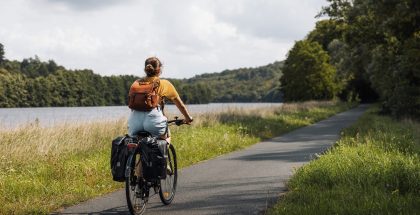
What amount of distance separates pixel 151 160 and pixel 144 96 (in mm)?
839

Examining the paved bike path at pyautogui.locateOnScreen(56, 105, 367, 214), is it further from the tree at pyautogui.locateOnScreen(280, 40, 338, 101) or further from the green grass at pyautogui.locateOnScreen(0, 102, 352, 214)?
the tree at pyautogui.locateOnScreen(280, 40, 338, 101)

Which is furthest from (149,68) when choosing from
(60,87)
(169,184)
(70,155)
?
(60,87)

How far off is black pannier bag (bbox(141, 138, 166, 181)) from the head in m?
0.93

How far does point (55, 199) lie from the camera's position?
721 cm

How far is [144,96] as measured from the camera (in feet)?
19.7

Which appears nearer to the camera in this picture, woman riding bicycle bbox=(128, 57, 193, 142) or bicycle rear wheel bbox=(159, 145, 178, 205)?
woman riding bicycle bbox=(128, 57, 193, 142)

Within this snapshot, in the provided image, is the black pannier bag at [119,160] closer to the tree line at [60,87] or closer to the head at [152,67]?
the head at [152,67]

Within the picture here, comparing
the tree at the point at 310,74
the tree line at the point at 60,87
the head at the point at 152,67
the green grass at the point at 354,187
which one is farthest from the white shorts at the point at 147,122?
the tree at the point at 310,74

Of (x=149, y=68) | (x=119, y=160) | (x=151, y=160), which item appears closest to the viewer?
(x=119, y=160)

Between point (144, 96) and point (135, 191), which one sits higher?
point (144, 96)

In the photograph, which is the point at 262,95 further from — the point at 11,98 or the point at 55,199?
the point at 55,199

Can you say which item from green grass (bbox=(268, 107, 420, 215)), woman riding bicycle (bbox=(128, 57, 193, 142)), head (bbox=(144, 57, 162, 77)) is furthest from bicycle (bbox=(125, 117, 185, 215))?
green grass (bbox=(268, 107, 420, 215))

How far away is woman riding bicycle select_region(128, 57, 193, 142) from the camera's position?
239 inches

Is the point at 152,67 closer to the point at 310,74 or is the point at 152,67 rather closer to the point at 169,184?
the point at 169,184
